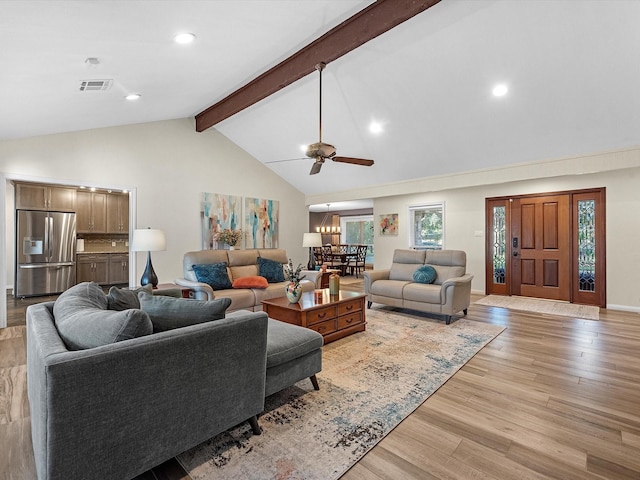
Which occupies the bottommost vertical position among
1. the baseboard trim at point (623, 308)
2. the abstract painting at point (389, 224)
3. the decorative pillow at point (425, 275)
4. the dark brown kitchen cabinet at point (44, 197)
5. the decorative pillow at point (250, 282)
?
the baseboard trim at point (623, 308)

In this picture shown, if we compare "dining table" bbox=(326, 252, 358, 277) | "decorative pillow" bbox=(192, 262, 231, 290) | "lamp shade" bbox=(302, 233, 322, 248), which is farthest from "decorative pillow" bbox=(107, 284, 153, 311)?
"dining table" bbox=(326, 252, 358, 277)

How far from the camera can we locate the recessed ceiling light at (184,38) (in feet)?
8.97

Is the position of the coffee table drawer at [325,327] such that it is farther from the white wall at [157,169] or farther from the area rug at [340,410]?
the white wall at [157,169]

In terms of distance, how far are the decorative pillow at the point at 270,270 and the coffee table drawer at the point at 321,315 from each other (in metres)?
1.91

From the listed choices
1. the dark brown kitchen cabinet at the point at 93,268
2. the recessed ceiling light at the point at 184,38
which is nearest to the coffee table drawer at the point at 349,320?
the recessed ceiling light at the point at 184,38

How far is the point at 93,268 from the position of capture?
A: 23.4 feet

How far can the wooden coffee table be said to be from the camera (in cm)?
342

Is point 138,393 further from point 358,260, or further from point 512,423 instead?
point 358,260

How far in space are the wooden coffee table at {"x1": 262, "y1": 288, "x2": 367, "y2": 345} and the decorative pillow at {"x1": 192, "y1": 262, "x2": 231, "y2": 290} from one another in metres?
1.17

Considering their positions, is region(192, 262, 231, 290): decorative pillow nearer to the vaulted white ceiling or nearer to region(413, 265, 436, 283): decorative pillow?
the vaulted white ceiling

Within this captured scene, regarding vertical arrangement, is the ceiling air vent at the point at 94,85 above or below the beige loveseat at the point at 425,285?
above

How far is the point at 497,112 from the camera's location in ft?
14.2

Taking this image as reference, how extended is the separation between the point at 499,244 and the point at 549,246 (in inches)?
31.8

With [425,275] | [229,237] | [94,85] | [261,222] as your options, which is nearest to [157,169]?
[229,237]
